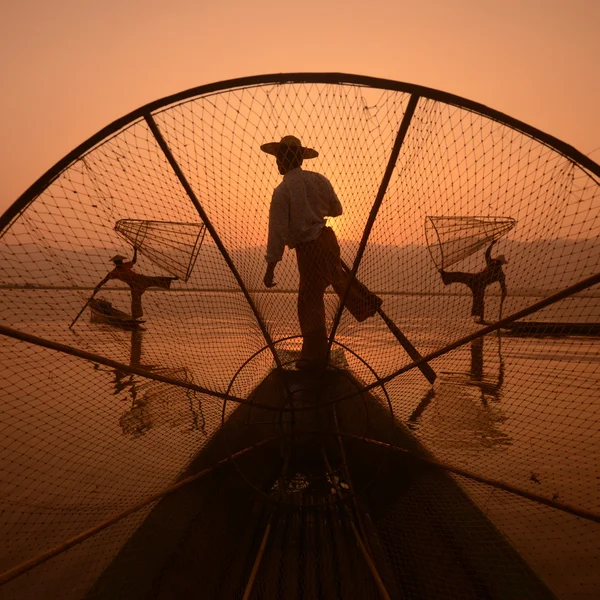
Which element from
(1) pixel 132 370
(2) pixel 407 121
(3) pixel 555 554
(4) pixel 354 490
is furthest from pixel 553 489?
(1) pixel 132 370

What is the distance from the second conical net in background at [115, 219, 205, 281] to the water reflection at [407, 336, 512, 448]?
2706 millimetres

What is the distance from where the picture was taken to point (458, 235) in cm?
517

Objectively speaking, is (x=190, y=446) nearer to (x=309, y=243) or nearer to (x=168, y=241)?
(x=309, y=243)

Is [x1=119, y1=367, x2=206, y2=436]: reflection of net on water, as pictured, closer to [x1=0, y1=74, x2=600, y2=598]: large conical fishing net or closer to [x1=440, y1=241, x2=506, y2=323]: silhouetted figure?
[x1=0, y1=74, x2=600, y2=598]: large conical fishing net

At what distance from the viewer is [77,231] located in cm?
266

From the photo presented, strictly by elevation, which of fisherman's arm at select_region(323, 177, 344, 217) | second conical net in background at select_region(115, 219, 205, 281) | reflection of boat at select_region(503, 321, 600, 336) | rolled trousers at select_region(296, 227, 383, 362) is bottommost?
reflection of boat at select_region(503, 321, 600, 336)

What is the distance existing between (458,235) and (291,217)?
9.16ft

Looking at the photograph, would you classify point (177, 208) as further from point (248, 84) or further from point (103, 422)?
point (103, 422)

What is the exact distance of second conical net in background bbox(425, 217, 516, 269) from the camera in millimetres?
3576

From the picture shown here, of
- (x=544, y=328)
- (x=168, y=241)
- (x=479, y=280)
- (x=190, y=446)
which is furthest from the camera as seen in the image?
(x=168, y=241)

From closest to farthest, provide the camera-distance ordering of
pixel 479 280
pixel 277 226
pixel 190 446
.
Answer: pixel 277 226 < pixel 190 446 < pixel 479 280

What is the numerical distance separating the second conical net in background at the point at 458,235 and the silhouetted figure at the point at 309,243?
2.55ft

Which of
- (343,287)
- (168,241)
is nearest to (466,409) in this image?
(343,287)

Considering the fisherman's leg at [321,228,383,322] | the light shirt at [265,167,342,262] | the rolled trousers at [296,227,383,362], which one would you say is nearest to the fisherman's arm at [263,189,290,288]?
the light shirt at [265,167,342,262]
